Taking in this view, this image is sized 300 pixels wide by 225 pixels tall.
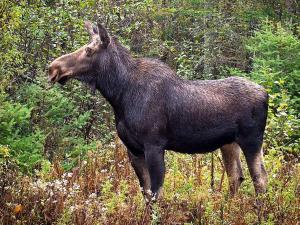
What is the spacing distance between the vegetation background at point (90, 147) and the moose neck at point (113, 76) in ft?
3.58

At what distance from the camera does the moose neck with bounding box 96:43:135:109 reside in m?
7.09

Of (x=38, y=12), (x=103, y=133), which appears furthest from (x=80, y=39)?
(x=103, y=133)

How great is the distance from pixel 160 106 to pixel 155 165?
27.8 inches

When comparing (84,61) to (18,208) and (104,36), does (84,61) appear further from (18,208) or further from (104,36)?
(18,208)

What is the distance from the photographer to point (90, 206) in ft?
20.6

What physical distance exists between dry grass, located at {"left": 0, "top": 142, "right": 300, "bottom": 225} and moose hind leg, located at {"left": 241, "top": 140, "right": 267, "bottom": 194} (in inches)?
6.1

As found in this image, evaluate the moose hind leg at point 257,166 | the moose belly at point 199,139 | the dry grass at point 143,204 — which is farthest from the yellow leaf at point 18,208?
the moose hind leg at point 257,166

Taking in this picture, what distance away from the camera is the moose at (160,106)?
687 cm

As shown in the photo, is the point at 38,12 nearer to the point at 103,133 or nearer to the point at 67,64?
the point at 103,133

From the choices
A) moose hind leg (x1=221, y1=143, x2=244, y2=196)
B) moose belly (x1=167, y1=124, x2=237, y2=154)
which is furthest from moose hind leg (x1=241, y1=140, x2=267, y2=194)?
moose hind leg (x1=221, y1=143, x2=244, y2=196)

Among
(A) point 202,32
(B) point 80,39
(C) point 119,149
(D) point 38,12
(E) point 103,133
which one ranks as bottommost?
(A) point 202,32

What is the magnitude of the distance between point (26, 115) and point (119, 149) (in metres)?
1.82

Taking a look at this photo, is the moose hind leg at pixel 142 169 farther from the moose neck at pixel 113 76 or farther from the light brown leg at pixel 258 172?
the light brown leg at pixel 258 172

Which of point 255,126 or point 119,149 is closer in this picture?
point 255,126
